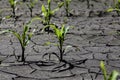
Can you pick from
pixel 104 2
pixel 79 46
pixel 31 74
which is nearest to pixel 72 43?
pixel 79 46

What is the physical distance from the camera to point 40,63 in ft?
10.2

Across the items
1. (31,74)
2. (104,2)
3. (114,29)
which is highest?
(104,2)

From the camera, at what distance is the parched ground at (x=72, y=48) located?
9.35 ft

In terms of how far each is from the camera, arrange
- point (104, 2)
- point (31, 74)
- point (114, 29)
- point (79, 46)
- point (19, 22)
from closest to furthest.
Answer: point (31, 74)
point (79, 46)
point (114, 29)
point (19, 22)
point (104, 2)

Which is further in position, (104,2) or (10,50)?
(104,2)

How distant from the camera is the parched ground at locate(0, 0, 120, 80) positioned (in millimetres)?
2850

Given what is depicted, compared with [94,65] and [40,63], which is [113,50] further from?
[40,63]

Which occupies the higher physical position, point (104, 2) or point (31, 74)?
point (104, 2)

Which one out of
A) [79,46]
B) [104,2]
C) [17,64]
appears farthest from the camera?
[104,2]

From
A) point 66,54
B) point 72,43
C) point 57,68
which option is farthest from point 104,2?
point 57,68

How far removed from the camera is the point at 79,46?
→ 3676mm

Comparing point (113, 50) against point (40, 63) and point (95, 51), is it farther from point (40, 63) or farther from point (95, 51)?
point (40, 63)

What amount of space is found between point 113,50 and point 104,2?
3.33 metres

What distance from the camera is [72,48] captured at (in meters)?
3.59
